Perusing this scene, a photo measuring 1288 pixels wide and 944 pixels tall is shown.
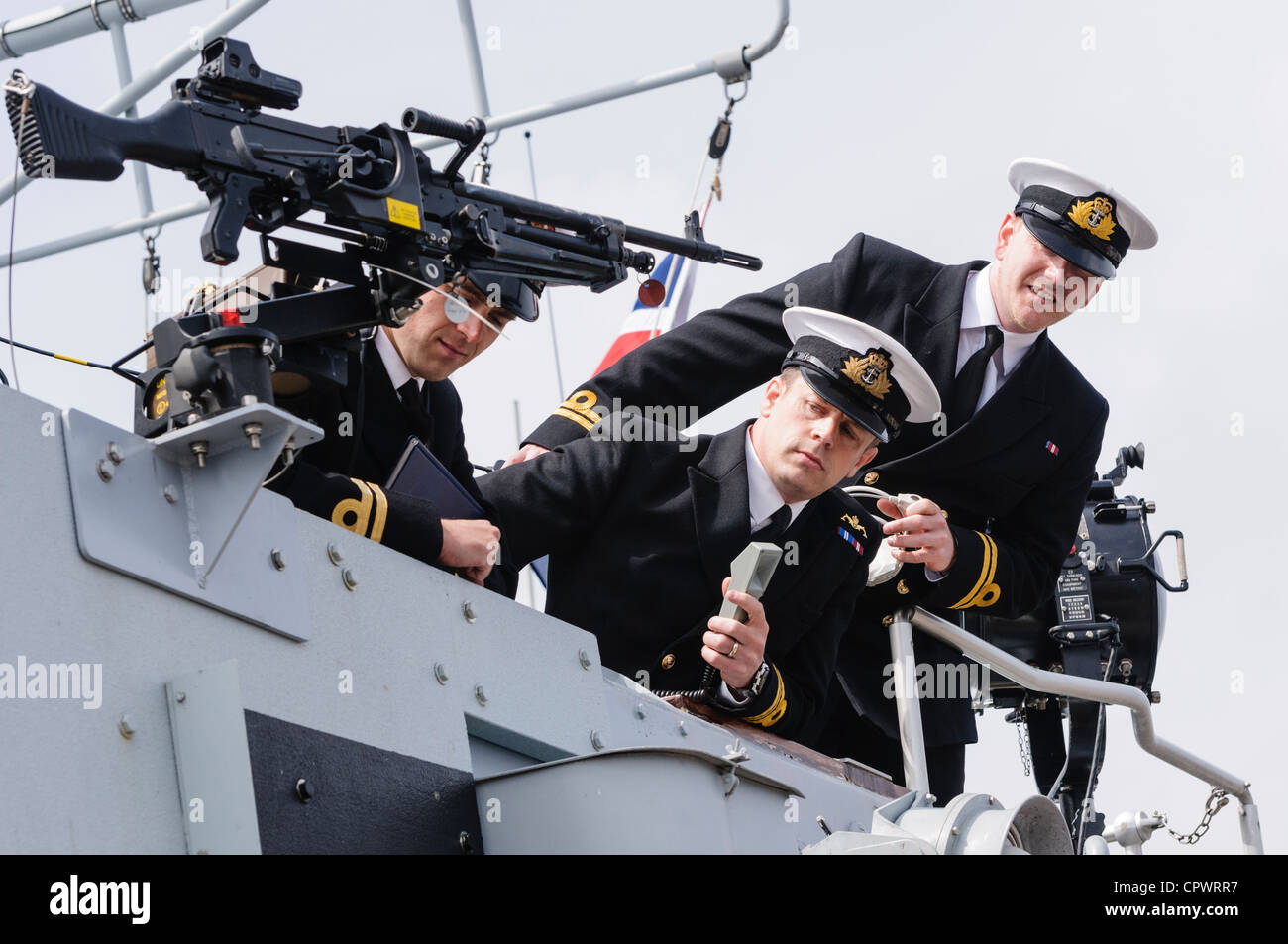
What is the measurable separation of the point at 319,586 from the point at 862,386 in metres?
2.28

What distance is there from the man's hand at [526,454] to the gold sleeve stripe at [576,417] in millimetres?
134

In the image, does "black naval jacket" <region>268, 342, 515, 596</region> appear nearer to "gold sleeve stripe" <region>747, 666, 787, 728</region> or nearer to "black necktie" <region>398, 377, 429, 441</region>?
"black necktie" <region>398, 377, 429, 441</region>

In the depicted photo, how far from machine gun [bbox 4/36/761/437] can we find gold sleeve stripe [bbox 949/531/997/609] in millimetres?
1951

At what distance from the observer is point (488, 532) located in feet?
11.7

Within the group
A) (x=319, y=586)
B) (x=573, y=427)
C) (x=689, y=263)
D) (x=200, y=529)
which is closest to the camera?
(x=200, y=529)

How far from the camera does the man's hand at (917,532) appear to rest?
17.1 feet

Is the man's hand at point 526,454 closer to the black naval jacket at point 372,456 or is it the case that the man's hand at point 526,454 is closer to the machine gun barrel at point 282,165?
the black naval jacket at point 372,456

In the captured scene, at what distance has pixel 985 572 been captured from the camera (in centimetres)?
566

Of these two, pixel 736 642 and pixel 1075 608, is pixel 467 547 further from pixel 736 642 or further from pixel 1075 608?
pixel 1075 608

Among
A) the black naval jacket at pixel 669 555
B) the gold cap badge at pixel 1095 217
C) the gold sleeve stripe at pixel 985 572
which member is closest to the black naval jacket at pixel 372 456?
the black naval jacket at pixel 669 555

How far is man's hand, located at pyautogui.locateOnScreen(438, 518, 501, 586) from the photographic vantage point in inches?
138

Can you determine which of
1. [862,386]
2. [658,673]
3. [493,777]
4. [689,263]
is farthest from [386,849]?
[689,263]
